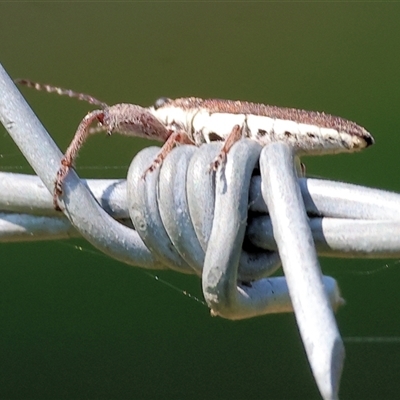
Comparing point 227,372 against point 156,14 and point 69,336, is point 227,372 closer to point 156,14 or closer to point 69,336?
point 69,336

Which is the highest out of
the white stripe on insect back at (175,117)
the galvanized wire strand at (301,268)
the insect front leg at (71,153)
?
the white stripe on insect back at (175,117)

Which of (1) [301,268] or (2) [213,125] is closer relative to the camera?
(1) [301,268]

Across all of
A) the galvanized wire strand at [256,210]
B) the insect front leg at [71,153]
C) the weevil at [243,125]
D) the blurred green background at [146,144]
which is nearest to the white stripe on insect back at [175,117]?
the weevil at [243,125]

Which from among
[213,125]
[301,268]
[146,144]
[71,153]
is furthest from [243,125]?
[146,144]

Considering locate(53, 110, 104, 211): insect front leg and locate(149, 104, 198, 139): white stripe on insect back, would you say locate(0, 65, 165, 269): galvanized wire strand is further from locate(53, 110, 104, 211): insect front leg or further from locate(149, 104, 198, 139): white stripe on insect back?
locate(149, 104, 198, 139): white stripe on insect back

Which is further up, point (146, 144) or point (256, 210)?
point (146, 144)

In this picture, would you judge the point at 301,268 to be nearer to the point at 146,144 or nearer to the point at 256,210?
the point at 256,210

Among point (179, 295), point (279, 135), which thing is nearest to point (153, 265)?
point (279, 135)

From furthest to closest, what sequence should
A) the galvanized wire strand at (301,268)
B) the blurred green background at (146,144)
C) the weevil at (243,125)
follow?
the blurred green background at (146,144)
the weevil at (243,125)
the galvanized wire strand at (301,268)

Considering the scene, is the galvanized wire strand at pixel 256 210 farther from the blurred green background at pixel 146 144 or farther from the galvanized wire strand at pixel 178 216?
the blurred green background at pixel 146 144
